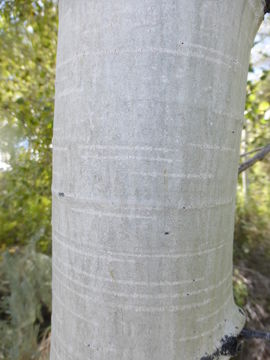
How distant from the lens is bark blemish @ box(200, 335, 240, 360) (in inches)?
20.2

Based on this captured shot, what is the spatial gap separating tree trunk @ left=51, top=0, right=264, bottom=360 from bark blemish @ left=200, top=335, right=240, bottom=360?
2cm

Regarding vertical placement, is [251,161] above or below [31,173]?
above

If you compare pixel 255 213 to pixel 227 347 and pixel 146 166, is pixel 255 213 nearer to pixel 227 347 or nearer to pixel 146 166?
pixel 227 347

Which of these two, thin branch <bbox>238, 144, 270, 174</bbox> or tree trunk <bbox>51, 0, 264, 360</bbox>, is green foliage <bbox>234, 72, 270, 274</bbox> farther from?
tree trunk <bbox>51, 0, 264, 360</bbox>

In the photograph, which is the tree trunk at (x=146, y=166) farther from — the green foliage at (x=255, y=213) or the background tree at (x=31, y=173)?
the green foliage at (x=255, y=213)

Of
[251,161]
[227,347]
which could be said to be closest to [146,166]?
[227,347]

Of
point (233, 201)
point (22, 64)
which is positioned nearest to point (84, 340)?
point (233, 201)

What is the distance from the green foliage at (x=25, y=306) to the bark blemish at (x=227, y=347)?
4.94 ft

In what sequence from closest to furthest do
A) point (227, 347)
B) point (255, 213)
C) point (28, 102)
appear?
point (227, 347), point (28, 102), point (255, 213)

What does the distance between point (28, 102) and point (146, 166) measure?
5.87ft

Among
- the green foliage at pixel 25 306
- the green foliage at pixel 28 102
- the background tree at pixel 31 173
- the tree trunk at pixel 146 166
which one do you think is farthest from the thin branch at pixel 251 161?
the green foliage at pixel 25 306

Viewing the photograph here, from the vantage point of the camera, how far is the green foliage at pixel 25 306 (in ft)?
5.62

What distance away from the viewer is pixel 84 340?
476 mm

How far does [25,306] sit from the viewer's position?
1931 mm
